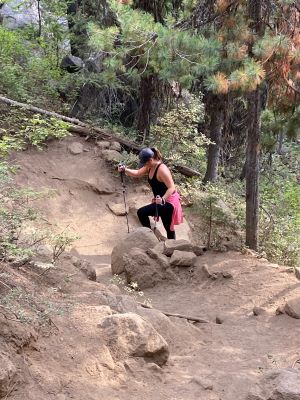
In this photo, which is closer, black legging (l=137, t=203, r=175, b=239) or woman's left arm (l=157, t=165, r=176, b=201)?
woman's left arm (l=157, t=165, r=176, b=201)

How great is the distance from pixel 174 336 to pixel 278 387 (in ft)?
6.11

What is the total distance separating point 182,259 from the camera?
7875 mm

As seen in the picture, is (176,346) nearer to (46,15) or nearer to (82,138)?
(82,138)

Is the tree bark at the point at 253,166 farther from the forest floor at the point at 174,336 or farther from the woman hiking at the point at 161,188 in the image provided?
the woman hiking at the point at 161,188

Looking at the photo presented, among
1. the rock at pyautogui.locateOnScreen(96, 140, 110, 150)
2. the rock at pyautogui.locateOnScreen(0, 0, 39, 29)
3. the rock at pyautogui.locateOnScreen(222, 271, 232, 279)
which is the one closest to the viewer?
the rock at pyautogui.locateOnScreen(222, 271, 232, 279)

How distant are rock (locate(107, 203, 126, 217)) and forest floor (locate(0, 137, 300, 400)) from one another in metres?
0.90

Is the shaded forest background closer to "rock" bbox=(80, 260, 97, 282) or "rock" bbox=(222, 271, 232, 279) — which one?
"rock" bbox=(222, 271, 232, 279)

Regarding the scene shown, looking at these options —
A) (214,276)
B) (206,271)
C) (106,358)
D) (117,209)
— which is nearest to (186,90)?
(117,209)

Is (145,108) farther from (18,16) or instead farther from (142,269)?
(18,16)

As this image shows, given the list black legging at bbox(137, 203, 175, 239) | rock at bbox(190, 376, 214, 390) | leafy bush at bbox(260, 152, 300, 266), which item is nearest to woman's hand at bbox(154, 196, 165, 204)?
black legging at bbox(137, 203, 175, 239)

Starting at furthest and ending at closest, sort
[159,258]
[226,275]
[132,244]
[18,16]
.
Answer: [18,16] → [132,244] → [159,258] → [226,275]

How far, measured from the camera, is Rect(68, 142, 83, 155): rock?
12.1m

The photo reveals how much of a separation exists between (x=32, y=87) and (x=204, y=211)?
707cm

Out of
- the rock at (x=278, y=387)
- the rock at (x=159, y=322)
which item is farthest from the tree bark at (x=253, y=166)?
the rock at (x=278, y=387)
